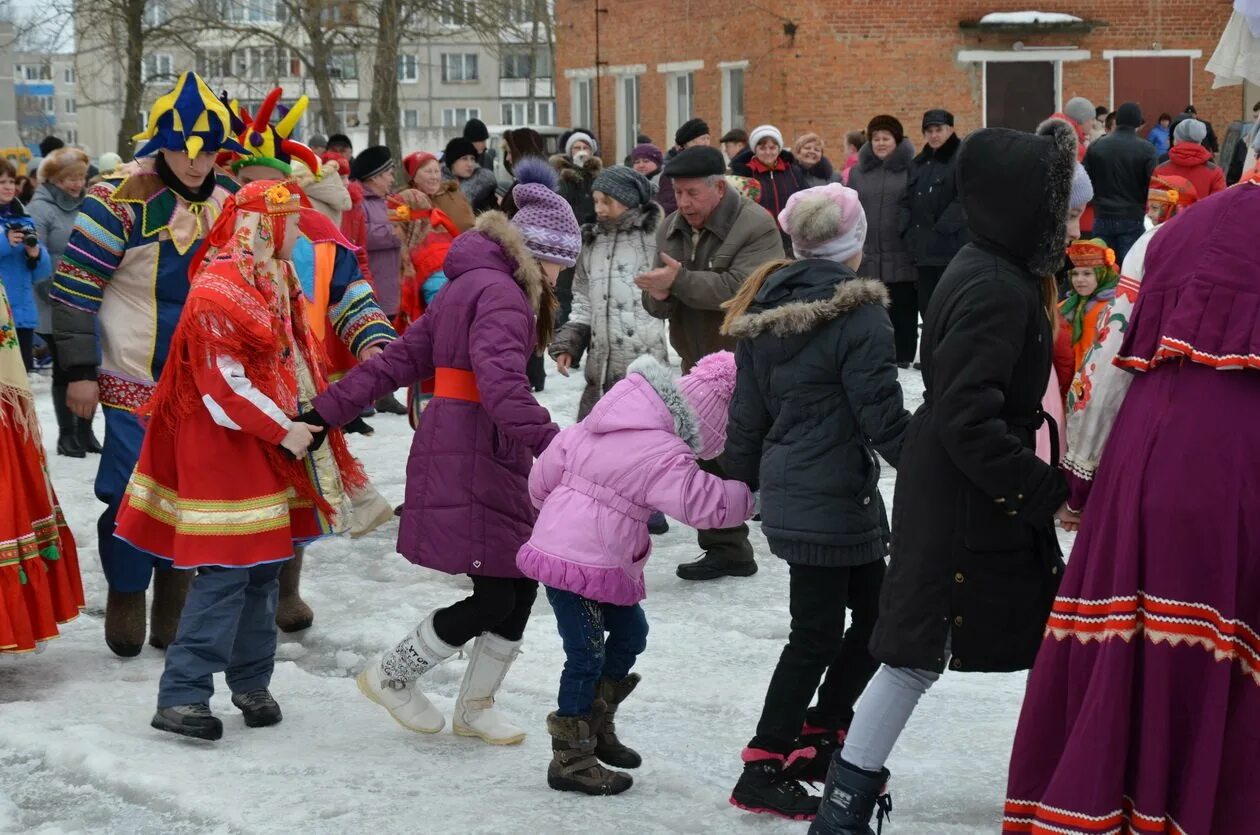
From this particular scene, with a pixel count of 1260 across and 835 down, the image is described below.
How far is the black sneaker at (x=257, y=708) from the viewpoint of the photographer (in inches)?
207

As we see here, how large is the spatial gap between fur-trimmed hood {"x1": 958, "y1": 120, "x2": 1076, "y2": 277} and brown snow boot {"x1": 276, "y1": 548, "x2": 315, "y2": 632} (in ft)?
11.5

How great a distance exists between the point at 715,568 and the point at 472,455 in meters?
2.43

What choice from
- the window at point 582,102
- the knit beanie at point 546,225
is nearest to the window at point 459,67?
the window at point 582,102

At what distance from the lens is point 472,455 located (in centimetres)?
494

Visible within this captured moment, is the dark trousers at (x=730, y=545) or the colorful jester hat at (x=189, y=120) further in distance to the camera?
the dark trousers at (x=730, y=545)

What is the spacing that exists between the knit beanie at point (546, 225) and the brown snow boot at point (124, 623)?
2151mm

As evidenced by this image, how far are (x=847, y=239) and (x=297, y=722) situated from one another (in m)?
2.38

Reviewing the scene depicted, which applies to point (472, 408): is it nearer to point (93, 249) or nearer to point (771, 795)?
point (771, 795)

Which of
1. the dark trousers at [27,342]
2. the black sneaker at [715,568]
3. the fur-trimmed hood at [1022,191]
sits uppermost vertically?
the fur-trimmed hood at [1022,191]

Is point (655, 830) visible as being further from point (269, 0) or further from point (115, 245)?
point (269, 0)

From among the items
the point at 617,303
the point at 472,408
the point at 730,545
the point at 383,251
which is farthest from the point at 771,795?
the point at 383,251

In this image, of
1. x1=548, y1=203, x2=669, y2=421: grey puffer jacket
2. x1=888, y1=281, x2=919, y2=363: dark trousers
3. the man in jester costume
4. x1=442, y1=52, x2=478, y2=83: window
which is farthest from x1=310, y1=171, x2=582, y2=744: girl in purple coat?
x1=442, y1=52, x2=478, y2=83: window

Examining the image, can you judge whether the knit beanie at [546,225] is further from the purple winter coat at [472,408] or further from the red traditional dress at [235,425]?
the red traditional dress at [235,425]

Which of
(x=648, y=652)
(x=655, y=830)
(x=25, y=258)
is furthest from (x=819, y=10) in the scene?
(x=655, y=830)
